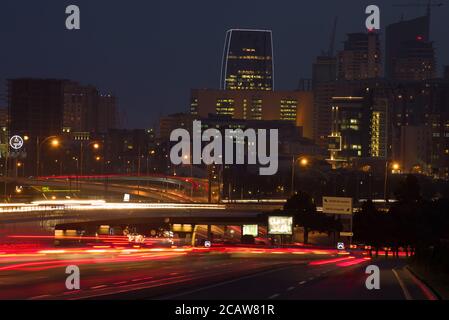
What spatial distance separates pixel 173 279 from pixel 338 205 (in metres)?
52.7

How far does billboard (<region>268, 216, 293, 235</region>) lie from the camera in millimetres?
89375

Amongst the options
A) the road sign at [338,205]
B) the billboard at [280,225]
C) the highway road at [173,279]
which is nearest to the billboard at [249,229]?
the billboard at [280,225]

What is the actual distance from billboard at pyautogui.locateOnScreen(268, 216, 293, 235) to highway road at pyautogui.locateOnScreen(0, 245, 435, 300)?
96.4ft

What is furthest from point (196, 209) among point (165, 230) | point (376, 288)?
point (376, 288)

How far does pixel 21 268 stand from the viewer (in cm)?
4306

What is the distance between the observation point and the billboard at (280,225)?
3519 inches

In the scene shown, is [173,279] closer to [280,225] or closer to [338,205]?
[280,225]

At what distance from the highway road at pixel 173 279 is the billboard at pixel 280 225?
96.4ft

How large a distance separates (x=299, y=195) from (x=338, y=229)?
4999 millimetres

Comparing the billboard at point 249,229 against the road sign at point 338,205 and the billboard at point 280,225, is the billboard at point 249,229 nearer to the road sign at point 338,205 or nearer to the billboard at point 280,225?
the billboard at point 280,225

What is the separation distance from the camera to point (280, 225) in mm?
89875
